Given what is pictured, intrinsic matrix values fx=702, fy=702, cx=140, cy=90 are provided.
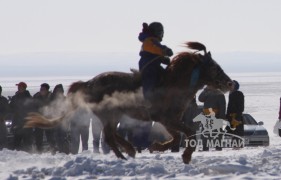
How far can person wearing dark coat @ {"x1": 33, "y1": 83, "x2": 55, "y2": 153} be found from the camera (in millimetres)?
17047

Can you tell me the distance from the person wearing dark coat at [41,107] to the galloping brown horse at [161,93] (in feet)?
14.4

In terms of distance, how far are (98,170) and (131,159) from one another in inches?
74.3

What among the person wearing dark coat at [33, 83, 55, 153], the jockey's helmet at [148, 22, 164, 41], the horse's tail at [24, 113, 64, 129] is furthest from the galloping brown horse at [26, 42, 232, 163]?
the person wearing dark coat at [33, 83, 55, 153]

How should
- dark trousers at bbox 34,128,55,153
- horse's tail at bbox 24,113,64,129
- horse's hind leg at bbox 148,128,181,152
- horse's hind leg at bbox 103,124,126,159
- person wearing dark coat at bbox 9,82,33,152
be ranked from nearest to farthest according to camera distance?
horse's hind leg at bbox 148,128,181,152 < horse's hind leg at bbox 103,124,126,159 < horse's tail at bbox 24,113,64,129 < person wearing dark coat at bbox 9,82,33,152 < dark trousers at bbox 34,128,55,153

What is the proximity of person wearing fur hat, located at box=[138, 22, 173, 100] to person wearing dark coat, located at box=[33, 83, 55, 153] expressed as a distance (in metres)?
5.53

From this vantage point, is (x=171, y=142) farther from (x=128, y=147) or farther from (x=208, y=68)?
(x=208, y=68)

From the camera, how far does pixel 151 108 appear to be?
39.5ft

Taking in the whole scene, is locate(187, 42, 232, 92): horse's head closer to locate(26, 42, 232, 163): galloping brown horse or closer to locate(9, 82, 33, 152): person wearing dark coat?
locate(26, 42, 232, 163): galloping brown horse

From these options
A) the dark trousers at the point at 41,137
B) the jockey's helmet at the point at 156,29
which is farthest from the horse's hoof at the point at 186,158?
the dark trousers at the point at 41,137

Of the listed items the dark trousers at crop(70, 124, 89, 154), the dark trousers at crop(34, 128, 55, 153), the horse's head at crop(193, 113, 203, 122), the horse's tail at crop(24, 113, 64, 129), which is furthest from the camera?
the dark trousers at crop(34, 128, 55, 153)

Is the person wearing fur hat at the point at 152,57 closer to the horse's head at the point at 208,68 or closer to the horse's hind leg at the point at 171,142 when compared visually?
the horse's head at the point at 208,68

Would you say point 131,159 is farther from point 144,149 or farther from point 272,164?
point 144,149

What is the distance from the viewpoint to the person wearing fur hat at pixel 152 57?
467 inches

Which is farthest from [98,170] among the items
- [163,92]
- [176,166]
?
[163,92]
